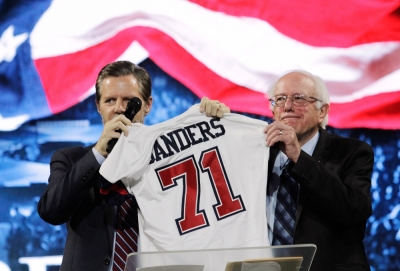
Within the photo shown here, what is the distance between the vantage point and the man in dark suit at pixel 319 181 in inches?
79.9

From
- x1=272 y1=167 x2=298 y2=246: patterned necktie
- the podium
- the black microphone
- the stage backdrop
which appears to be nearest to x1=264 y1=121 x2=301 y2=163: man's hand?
x1=272 y1=167 x2=298 y2=246: patterned necktie

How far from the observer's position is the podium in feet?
4.45

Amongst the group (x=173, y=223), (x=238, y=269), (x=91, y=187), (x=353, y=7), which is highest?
(x=353, y=7)

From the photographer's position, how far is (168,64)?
3109mm

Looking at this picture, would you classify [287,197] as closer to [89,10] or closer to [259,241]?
[259,241]

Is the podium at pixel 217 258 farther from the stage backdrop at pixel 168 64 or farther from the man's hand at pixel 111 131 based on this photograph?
the stage backdrop at pixel 168 64

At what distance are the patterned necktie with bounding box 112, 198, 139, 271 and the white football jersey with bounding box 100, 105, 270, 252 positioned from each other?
60 millimetres

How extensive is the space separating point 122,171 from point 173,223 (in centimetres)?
25

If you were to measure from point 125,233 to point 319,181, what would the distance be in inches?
27.5

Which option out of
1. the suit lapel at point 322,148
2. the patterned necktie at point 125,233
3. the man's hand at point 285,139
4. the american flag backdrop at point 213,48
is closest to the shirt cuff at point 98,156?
the patterned necktie at point 125,233

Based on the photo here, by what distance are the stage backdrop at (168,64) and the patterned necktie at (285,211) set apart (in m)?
0.88

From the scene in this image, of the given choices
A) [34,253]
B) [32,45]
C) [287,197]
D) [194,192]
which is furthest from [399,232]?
[32,45]

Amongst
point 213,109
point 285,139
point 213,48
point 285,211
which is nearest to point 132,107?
point 213,109

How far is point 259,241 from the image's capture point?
2.02 metres
